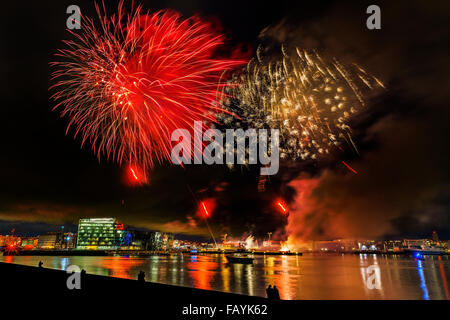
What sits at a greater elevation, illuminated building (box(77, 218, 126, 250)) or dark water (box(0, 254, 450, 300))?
illuminated building (box(77, 218, 126, 250))

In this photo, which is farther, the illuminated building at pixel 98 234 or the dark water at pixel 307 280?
the illuminated building at pixel 98 234

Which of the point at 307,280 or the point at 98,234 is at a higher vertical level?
the point at 98,234

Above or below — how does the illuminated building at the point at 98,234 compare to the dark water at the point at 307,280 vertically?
above

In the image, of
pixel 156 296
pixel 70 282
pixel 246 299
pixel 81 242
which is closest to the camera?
pixel 246 299

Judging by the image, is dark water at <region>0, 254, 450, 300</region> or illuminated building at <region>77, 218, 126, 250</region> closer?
dark water at <region>0, 254, 450, 300</region>

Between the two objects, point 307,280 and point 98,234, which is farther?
point 98,234
